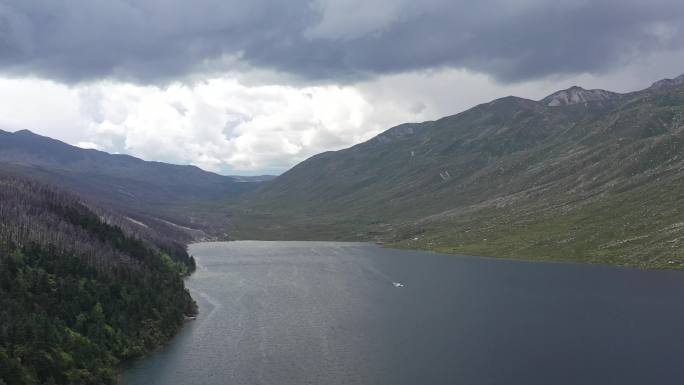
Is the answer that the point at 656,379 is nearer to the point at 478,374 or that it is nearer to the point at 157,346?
the point at 478,374

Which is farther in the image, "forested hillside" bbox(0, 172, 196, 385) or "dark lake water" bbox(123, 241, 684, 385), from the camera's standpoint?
"dark lake water" bbox(123, 241, 684, 385)

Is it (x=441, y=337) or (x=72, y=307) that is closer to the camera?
(x=72, y=307)

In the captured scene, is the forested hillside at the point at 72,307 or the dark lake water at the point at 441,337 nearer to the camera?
the forested hillside at the point at 72,307

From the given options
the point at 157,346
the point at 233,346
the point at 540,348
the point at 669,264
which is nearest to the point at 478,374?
the point at 540,348

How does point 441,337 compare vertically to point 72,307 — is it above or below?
below
